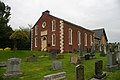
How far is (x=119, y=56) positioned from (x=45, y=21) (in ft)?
77.0

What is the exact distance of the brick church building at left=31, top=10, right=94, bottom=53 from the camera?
111ft

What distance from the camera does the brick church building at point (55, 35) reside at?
33.7 meters

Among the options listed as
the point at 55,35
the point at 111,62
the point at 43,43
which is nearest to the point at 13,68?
the point at 111,62

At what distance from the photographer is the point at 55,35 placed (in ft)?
114

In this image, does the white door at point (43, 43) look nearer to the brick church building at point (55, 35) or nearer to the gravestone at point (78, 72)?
the brick church building at point (55, 35)

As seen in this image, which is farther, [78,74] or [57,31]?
[57,31]

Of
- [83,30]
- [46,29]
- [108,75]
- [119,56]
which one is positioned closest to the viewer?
[108,75]

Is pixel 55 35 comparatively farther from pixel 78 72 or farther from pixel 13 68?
pixel 78 72

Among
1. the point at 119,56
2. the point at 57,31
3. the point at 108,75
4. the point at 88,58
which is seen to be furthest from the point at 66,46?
the point at 108,75

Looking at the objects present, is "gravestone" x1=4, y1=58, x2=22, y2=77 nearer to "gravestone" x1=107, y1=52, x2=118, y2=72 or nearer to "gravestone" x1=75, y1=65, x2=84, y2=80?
"gravestone" x1=75, y1=65, x2=84, y2=80

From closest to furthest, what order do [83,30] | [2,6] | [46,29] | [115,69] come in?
1. [115,69]
2. [46,29]
3. [83,30]
4. [2,6]

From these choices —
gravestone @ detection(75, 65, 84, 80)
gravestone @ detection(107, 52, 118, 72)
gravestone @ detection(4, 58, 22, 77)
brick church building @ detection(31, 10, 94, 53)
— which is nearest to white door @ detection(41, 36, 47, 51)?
brick church building @ detection(31, 10, 94, 53)

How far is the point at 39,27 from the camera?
38938 mm

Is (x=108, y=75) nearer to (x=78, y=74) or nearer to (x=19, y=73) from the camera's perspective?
(x=78, y=74)
